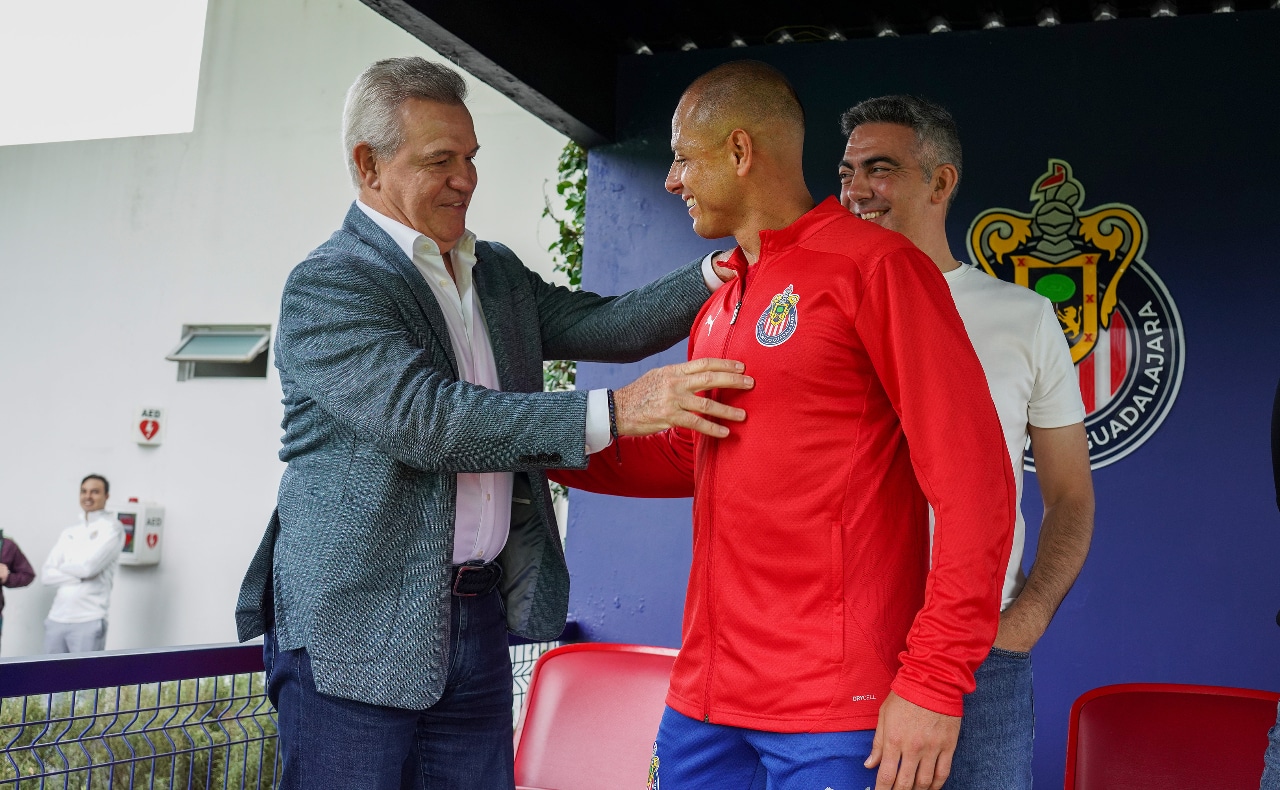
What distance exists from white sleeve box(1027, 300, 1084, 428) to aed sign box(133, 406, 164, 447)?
366 inches

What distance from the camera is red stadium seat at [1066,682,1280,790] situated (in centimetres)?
258

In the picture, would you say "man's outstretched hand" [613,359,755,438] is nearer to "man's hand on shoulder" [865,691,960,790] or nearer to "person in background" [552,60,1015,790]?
"person in background" [552,60,1015,790]

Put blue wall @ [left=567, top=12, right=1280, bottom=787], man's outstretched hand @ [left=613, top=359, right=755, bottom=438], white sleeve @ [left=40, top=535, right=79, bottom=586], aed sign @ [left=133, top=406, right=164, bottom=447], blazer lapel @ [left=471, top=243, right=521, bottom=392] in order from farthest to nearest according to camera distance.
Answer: aed sign @ [left=133, top=406, right=164, bottom=447]
white sleeve @ [left=40, top=535, right=79, bottom=586]
blue wall @ [left=567, top=12, right=1280, bottom=787]
blazer lapel @ [left=471, top=243, right=521, bottom=392]
man's outstretched hand @ [left=613, top=359, right=755, bottom=438]

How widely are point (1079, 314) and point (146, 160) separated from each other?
368 inches

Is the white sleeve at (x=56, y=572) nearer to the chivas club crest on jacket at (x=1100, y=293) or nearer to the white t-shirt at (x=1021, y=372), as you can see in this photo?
the chivas club crest on jacket at (x=1100, y=293)

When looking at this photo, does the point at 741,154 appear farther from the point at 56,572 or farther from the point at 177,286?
the point at 177,286

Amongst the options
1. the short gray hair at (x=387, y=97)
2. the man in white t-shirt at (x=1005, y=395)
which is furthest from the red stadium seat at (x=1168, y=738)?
Result: the short gray hair at (x=387, y=97)

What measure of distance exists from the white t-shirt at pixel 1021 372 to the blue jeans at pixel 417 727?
97 cm

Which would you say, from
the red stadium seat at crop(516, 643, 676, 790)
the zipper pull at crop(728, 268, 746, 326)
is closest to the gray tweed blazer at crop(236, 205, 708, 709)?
the zipper pull at crop(728, 268, 746, 326)

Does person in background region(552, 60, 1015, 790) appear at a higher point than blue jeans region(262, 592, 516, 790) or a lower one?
higher

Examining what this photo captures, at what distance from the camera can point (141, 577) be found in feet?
32.3

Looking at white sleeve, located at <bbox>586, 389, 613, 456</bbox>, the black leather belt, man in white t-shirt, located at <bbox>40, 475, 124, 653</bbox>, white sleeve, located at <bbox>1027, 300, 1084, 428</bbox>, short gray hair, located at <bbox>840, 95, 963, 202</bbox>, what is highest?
short gray hair, located at <bbox>840, 95, 963, 202</bbox>

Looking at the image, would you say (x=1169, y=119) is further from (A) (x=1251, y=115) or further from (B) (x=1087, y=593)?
(B) (x=1087, y=593)

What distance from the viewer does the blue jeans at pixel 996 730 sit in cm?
189
